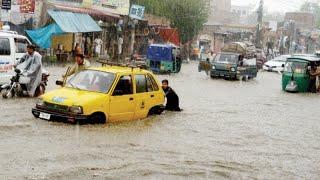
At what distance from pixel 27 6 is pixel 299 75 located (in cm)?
1422

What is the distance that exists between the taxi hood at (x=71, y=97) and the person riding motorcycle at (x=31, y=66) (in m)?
3.70

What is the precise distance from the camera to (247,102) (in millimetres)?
21719

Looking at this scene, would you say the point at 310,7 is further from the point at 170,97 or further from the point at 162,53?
the point at 170,97

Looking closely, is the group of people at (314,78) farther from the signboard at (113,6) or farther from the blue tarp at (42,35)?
the signboard at (113,6)

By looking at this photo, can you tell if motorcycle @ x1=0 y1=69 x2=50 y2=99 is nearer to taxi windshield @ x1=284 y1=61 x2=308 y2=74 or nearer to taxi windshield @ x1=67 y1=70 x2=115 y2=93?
taxi windshield @ x1=67 y1=70 x2=115 y2=93

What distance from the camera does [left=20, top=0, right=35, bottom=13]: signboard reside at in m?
30.2

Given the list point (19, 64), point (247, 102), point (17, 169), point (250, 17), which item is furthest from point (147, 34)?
point (250, 17)

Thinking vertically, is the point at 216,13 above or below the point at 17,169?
above

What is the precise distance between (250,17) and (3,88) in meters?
145

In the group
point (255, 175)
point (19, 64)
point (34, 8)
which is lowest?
point (255, 175)

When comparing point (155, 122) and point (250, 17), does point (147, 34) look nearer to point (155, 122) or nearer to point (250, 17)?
point (155, 122)

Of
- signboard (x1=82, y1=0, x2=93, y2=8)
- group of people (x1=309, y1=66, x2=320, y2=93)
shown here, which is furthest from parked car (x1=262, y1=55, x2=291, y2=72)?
group of people (x1=309, y1=66, x2=320, y2=93)

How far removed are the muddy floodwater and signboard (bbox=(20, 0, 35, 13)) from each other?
15.2m

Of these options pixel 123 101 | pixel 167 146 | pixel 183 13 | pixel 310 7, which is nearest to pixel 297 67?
pixel 123 101
